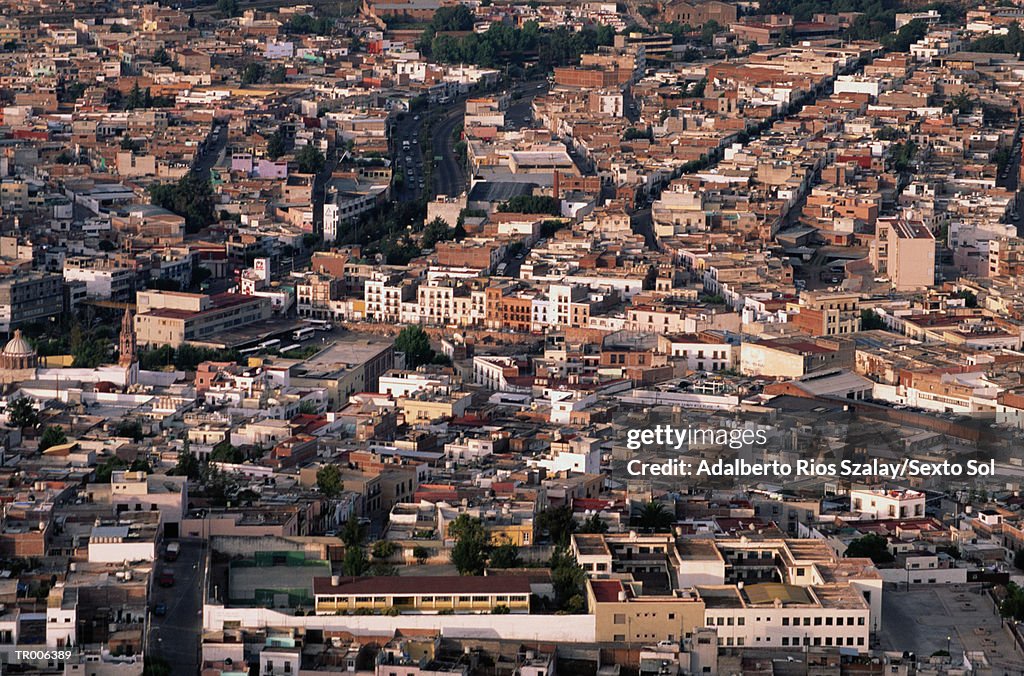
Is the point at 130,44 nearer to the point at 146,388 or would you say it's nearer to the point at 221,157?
the point at 221,157

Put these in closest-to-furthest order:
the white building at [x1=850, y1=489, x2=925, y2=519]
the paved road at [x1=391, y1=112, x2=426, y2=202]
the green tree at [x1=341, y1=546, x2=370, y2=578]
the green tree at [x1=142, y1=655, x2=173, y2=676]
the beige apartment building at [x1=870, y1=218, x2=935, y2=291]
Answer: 1. the green tree at [x1=142, y1=655, x2=173, y2=676]
2. the green tree at [x1=341, y1=546, x2=370, y2=578]
3. the white building at [x1=850, y1=489, x2=925, y2=519]
4. the beige apartment building at [x1=870, y1=218, x2=935, y2=291]
5. the paved road at [x1=391, y1=112, x2=426, y2=202]

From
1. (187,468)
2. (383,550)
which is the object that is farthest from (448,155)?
(383,550)

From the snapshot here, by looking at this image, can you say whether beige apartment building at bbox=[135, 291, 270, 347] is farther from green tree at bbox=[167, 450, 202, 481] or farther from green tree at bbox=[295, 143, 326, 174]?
green tree at bbox=[295, 143, 326, 174]

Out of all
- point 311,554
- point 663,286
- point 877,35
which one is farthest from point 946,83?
point 311,554

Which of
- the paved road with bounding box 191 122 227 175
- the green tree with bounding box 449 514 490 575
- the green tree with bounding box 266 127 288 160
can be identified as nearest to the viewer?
the green tree with bounding box 449 514 490 575

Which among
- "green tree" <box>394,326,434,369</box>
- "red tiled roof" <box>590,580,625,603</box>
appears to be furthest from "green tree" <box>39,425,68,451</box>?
"red tiled roof" <box>590,580,625,603</box>

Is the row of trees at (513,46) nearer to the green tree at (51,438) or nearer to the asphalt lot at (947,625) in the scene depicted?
the green tree at (51,438)
